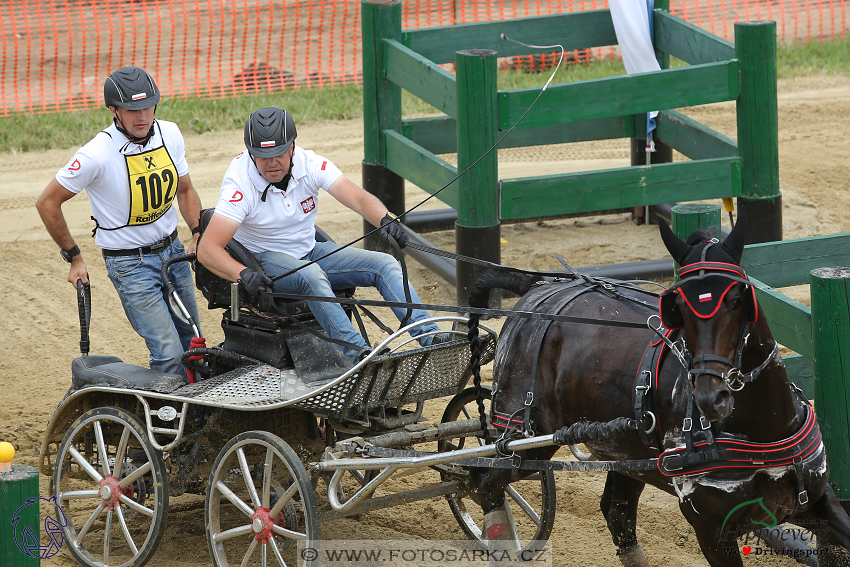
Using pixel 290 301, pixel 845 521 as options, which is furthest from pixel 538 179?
pixel 845 521

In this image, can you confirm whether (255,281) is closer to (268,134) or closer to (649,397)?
(268,134)

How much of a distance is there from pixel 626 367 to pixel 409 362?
933 millimetres

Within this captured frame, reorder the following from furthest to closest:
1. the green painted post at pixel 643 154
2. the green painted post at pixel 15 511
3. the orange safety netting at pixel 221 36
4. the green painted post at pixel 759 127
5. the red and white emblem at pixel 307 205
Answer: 1. the orange safety netting at pixel 221 36
2. the green painted post at pixel 643 154
3. the green painted post at pixel 759 127
4. the red and white emblem at pixel 307 205
5. the green painted post at pixel 15 511

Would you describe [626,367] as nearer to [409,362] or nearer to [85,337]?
[409,362]

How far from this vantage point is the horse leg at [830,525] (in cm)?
348

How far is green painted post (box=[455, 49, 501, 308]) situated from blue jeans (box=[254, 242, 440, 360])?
2.27 metres

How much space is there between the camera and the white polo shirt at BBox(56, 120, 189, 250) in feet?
16.0

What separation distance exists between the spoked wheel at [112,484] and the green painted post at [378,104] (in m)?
3.61

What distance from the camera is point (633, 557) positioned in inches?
167

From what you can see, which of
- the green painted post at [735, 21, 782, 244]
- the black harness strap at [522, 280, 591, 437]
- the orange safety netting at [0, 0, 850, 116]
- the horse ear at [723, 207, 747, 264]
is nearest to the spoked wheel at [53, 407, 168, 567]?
the black harness strap at [522, 280, 591, 437]

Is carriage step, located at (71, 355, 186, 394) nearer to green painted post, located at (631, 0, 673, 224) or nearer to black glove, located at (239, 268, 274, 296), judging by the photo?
black glove, located at (239, 268, 274, 296)

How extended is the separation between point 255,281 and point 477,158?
317 cm

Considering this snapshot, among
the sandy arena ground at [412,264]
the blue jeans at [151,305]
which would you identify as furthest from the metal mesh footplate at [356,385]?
the sandy arena ground at [412,264]

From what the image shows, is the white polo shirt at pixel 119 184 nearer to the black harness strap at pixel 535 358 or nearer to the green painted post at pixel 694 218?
the black harness strap at pixel 535 358
